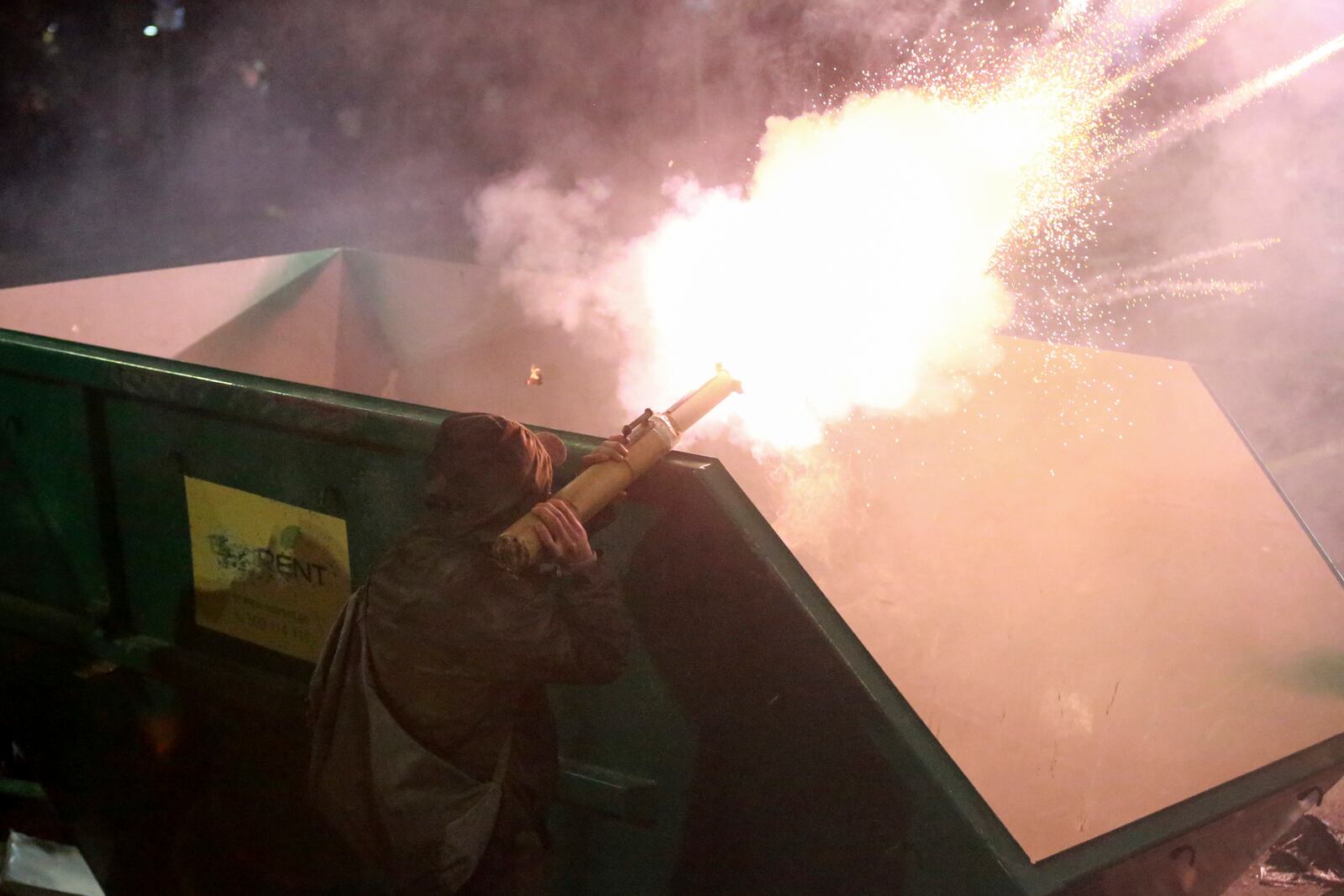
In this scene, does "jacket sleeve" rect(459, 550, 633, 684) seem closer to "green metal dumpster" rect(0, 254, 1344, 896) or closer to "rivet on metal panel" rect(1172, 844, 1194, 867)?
"green metal dumpster" rect(0, 254, 1344, 896)

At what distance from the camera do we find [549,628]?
1552 mm

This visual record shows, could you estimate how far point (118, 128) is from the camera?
39.0 ft

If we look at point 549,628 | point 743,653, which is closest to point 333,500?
point 549,628

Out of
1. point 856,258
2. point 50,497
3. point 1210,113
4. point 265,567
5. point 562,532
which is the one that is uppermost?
point 1210,113

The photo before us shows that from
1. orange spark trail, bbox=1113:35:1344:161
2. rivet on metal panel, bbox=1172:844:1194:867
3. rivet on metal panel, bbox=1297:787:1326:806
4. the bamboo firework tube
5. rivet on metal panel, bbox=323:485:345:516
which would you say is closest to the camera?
the bamboo firework tube

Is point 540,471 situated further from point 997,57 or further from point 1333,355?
point 1333,355

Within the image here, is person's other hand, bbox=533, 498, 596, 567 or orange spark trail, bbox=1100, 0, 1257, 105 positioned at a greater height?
orange spark trail, bbox=1100, 0, 1257, 105

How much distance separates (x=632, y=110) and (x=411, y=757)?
8.57m

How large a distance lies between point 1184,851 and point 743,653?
1.00 m

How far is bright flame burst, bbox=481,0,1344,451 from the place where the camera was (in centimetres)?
311

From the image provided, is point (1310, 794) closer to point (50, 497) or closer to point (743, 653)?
point (743, 653)

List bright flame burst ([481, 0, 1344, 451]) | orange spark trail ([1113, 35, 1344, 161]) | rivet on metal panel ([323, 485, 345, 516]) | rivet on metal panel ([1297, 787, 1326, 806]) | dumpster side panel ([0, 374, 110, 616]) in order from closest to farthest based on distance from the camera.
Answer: rivet on metal panel ([323, 485, 345, 516]) → rivet on metal panel ([1297, 787, 1326, 806]) → dumpster side panel ([0, 374, 110, 616]) → bright flame burst ([481, 0, 1344, 451]) → orange spark trail ([1113, 35, 1344, 161])

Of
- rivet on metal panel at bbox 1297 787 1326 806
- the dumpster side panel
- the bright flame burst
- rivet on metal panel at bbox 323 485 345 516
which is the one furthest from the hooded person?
rivet on metal panel at bbox 1297 787 1326 806

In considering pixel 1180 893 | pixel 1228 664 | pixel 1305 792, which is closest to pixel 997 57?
pixel 1228 664
